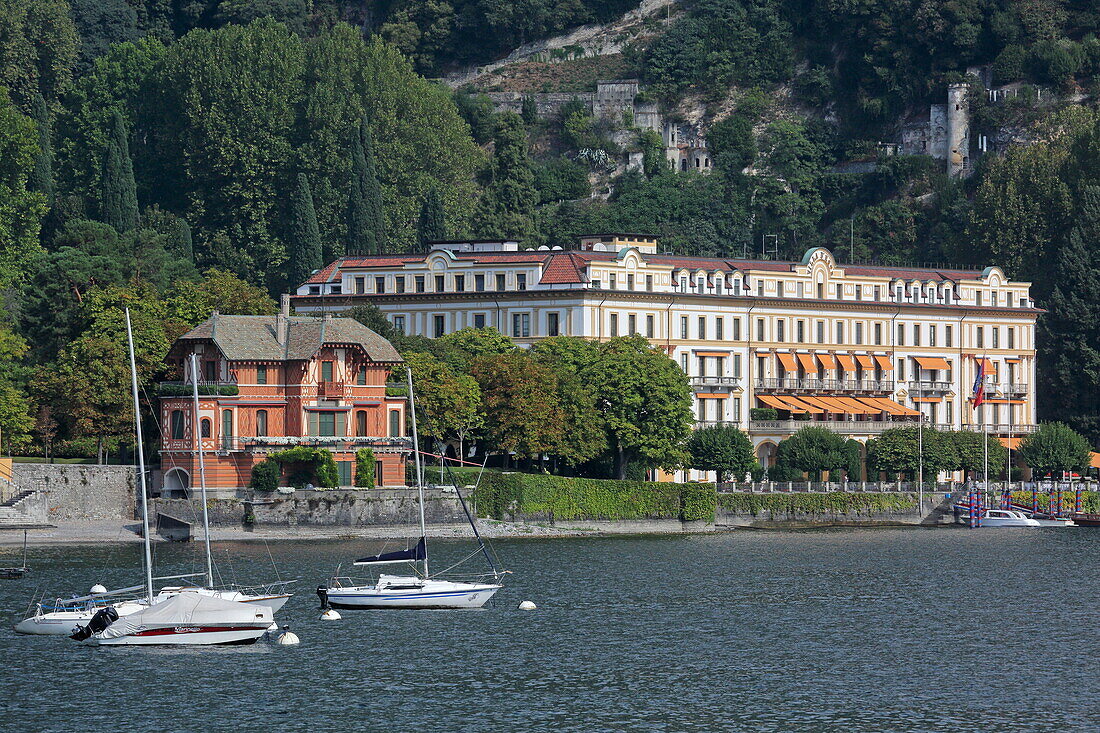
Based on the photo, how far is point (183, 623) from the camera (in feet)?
285

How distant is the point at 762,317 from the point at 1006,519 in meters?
25.2

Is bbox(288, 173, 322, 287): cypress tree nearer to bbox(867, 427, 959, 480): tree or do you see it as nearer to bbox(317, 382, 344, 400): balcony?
bbox(867, 427, 959, 480): tree

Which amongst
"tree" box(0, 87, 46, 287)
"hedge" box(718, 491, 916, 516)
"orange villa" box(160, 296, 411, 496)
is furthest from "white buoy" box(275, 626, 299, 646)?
"tree" box(0, 87, 46, 287)

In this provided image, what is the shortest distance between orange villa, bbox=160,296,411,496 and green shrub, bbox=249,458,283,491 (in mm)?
1477

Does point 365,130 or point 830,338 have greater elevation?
point 365,130

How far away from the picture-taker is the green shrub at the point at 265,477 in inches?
5157

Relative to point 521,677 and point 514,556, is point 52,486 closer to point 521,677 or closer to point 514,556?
point 514,556

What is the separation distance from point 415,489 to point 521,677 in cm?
5087

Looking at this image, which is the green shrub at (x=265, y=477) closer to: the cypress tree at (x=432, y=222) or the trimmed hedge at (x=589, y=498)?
the trimmed hedge at (x=589, y=498)

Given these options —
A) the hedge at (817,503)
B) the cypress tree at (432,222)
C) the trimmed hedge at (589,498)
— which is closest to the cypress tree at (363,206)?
the cypress tree at (432,222)

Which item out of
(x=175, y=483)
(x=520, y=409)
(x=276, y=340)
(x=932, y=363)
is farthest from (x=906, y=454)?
(x=175, y=483)

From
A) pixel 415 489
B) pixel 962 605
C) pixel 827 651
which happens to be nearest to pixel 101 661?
pixel 827 651

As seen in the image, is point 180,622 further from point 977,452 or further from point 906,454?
point 977,452

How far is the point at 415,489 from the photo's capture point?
13338cm
